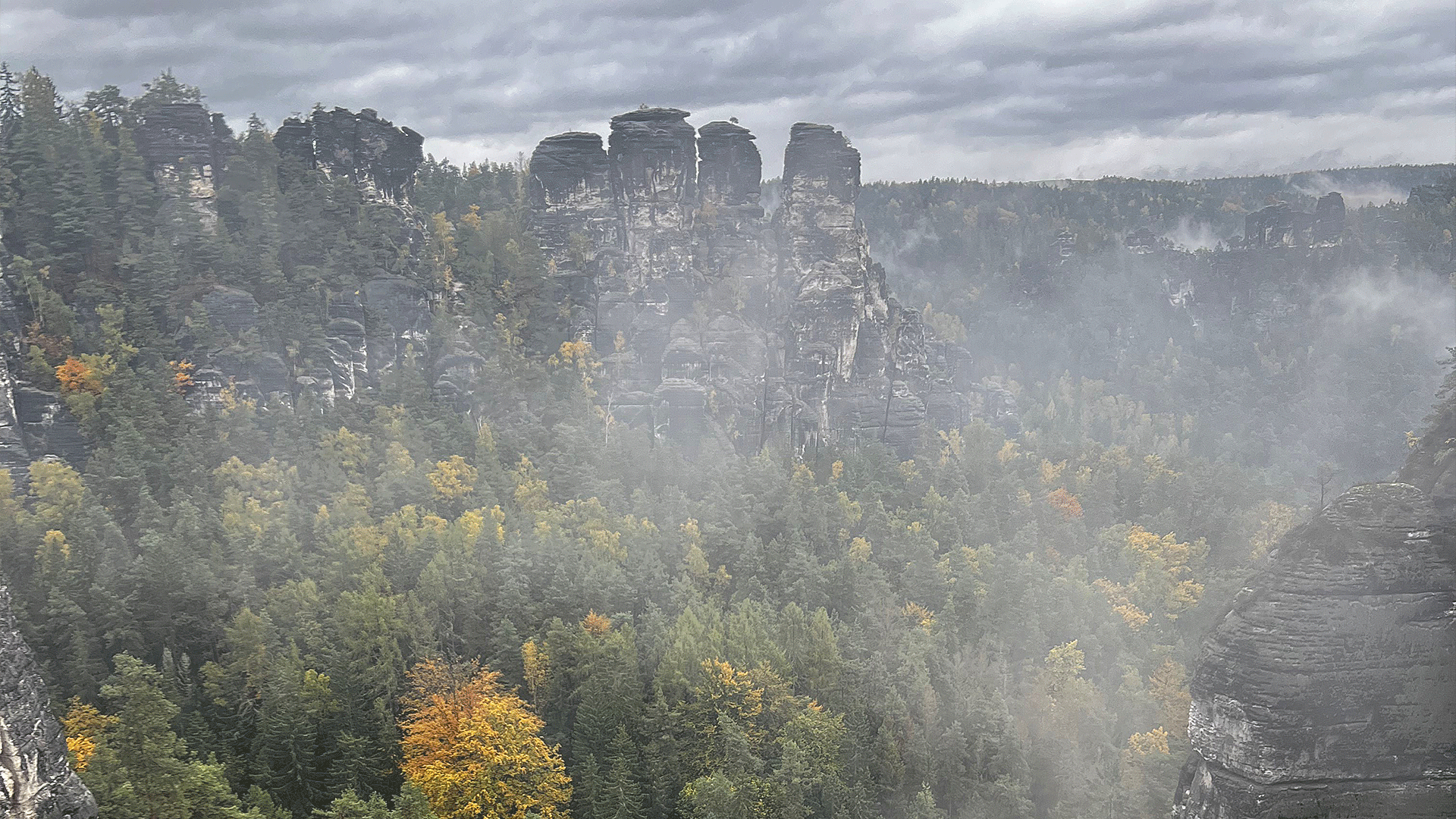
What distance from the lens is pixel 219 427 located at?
68.4 meters

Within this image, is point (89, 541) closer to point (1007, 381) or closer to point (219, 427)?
point (219, 427)

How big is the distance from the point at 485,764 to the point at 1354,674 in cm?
2694

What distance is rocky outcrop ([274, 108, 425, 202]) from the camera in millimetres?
96125

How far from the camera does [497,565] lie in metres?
55.2

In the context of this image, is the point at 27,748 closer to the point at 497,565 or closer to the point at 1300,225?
the point at 497,565

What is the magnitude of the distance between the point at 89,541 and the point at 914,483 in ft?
194

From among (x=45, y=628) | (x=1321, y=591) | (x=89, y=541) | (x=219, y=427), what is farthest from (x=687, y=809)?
(x=219, y=427)

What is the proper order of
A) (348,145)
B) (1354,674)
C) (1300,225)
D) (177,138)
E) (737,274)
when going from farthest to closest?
1. (1300,225)
2. (737,274)
3. (348,145)
4. (177,138)
5. (1354,674)

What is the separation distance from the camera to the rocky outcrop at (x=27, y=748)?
1944cm

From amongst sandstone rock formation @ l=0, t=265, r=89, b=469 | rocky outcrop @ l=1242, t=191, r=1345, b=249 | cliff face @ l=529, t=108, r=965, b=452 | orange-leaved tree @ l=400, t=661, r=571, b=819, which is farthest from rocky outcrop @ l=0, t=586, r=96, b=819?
rocky outcrop @ l=1242, t=191, r=1345, b=249

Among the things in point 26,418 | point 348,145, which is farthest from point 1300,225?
point 26,418

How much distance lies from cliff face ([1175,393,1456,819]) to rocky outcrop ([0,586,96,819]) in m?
25.6

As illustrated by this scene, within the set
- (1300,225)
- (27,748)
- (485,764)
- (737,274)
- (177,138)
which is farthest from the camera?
(1300,225)

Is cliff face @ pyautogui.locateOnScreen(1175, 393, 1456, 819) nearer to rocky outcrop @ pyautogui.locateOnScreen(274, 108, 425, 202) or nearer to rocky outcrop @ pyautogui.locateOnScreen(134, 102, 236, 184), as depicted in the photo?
rocky outcrop @ pyautogui.locateOnScreen(134, 102, 236, 184)
